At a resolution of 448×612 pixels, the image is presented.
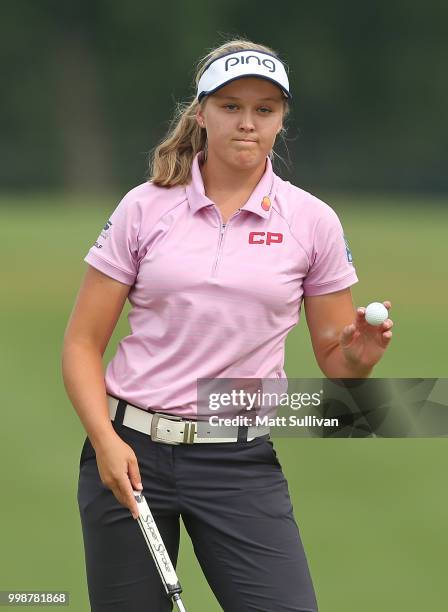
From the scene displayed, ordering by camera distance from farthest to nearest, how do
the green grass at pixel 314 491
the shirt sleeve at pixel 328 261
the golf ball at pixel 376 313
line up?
the green grass at pixel 314 491, the shirt sleeve at pixel 328 261, the golf ball at pixel 376 313

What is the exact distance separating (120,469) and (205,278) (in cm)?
58

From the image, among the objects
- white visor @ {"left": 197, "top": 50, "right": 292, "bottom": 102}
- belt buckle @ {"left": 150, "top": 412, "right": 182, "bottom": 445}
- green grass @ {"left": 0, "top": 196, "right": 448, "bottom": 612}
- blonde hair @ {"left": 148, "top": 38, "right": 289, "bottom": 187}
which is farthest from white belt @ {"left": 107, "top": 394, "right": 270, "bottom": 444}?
green grass @ {"left": 0, "top": 196, "right": 448, "bottom": 612}

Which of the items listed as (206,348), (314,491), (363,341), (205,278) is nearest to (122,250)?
(205,278)

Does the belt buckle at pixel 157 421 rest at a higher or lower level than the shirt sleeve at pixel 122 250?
lower

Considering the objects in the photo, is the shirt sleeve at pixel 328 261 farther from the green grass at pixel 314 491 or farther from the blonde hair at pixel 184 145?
the green grass at pixel 314 491

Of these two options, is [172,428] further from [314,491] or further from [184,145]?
[314,491]

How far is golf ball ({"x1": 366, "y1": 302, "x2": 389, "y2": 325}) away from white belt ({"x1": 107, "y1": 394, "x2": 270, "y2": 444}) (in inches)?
19.4

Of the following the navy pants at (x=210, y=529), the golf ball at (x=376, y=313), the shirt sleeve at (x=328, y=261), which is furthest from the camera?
the shirt sleeve at (x=328, y=261)

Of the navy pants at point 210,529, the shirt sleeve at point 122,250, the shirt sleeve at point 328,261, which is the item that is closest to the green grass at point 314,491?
the navy pants at point 210,529

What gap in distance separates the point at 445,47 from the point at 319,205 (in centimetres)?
4249

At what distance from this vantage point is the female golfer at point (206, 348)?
3971mm

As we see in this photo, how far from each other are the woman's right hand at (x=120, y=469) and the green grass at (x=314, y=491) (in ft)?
8.03

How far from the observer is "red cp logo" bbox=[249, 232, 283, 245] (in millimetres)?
4039

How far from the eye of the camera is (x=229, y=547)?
4.01 metres
